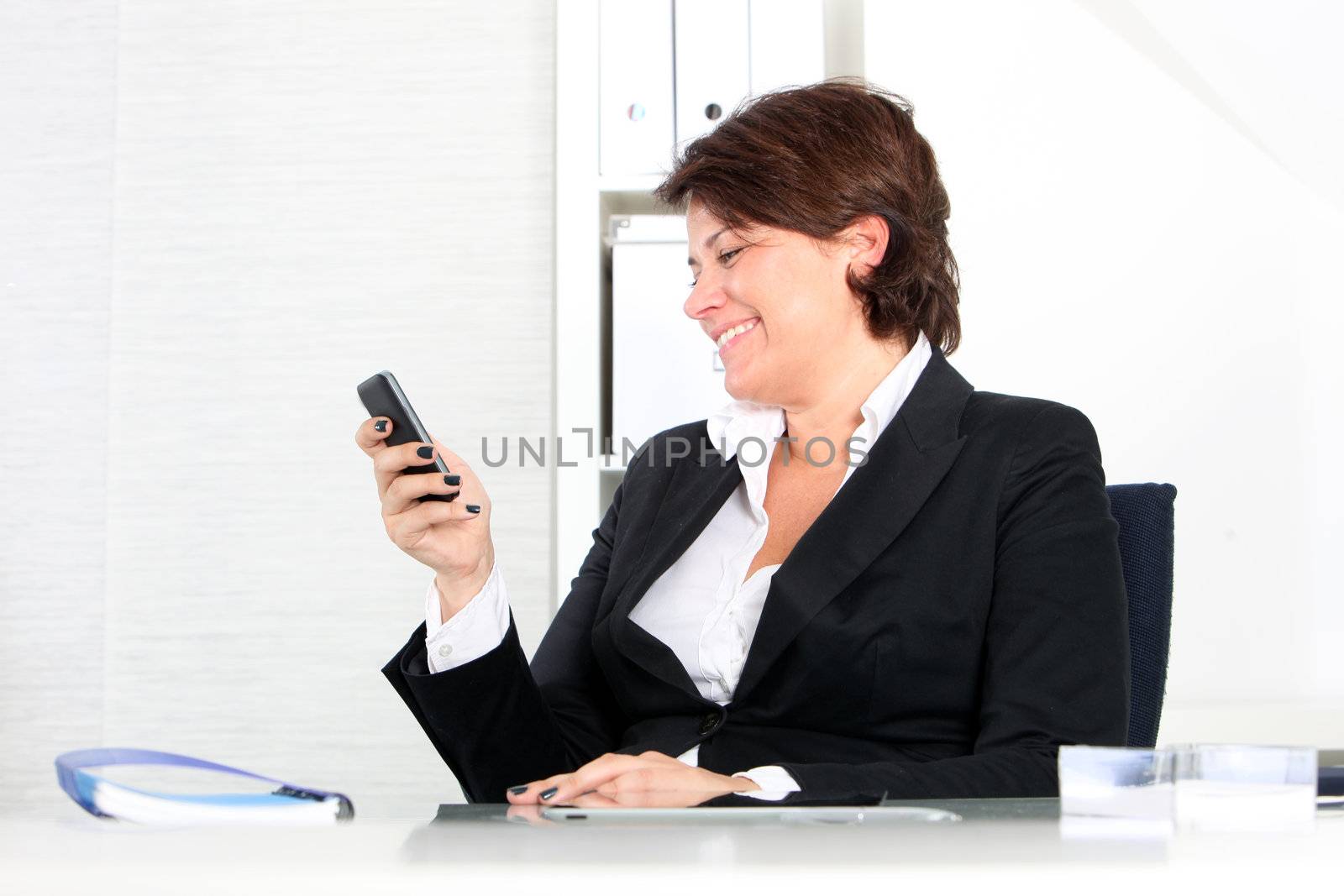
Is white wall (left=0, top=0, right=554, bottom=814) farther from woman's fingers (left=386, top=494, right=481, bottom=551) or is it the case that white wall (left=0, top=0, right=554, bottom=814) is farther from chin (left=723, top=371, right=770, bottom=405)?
woman's fingers (left=386, top=494, right=481, bottom=551)

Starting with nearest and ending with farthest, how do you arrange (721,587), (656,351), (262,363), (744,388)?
(721,587)
(744,388)
(656,351)
(262,363)

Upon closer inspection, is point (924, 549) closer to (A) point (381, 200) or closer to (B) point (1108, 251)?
(B) point (1108, 251)

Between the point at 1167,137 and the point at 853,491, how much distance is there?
1223 mm

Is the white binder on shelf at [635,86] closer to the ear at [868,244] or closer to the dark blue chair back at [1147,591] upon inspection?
the ear at [868,244]

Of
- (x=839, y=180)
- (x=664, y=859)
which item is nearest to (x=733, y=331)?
(x=839, y=180)

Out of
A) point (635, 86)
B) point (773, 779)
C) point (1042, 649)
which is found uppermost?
point (635, 86)

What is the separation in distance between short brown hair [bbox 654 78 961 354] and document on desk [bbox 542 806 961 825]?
975mm

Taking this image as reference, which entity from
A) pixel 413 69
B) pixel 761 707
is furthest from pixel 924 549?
pixel 413 69

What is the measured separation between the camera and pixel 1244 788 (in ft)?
1.61

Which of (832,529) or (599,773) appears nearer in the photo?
(599,773)

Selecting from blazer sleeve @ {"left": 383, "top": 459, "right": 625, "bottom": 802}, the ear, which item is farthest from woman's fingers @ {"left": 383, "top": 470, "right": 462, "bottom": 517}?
the ear

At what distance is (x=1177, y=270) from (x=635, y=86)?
38.6 inches

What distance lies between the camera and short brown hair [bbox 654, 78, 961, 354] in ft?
4.66

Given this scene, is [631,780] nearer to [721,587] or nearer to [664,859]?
[721,587]
